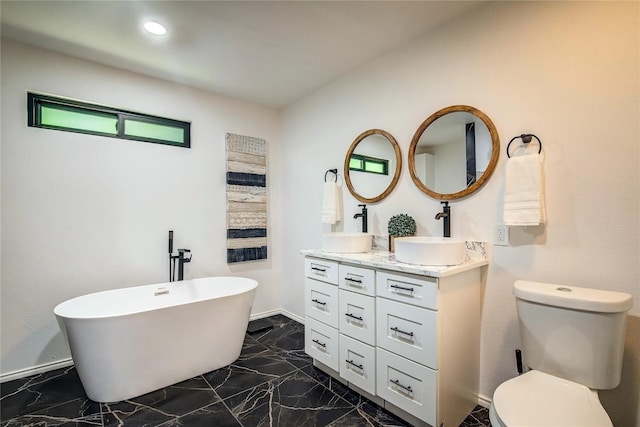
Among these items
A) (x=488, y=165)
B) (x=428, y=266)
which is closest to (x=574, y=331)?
(x=428, y=266)

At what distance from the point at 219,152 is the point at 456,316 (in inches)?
109

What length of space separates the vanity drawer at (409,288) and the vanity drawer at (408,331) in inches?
1.4

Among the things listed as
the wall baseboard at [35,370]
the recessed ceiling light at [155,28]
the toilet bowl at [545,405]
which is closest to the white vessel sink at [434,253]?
the toilet bowl at [545,405]

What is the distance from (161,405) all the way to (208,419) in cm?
39

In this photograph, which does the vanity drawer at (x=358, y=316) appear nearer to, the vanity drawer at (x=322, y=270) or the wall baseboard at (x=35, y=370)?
the vanity drawer at (x=322, y=270)

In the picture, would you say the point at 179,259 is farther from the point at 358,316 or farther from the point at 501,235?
the point at 501,235

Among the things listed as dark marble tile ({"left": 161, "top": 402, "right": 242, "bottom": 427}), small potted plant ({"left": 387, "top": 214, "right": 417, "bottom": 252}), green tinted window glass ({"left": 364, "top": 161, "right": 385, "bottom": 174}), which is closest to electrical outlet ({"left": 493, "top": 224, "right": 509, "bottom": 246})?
small potted plant ({"left": 387, "top": 214, "right": 417, "bottom": 252})

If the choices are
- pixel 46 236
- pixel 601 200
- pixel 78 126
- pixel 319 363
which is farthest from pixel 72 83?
pixel 601 200

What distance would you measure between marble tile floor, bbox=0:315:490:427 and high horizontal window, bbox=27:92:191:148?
2.00m

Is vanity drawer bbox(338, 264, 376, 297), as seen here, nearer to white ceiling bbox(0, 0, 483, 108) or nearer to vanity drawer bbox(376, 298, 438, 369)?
vanity drawer bbox(376, 298, 438, 369)

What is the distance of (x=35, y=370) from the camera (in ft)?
7.65

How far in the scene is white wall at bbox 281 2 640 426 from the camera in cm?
144

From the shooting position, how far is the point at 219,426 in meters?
1.77

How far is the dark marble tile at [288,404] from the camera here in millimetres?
1812
